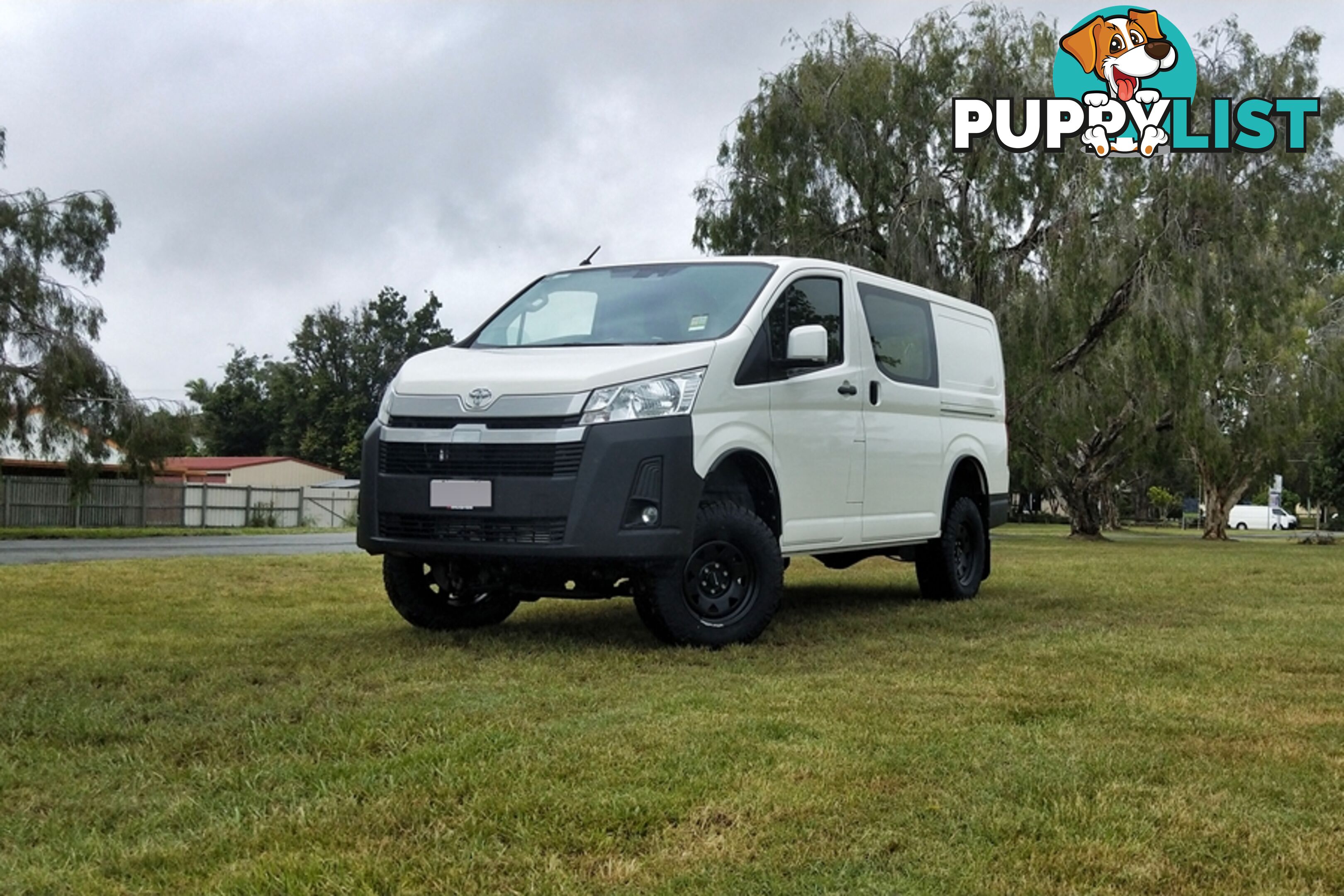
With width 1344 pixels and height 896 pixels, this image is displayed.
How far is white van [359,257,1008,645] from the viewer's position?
22.8 feet

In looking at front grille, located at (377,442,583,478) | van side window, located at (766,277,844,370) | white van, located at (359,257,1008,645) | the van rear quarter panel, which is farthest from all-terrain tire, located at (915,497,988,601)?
front grille, located at (377,442,583,478)

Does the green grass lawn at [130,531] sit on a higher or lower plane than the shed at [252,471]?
lower

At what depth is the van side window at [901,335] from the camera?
9109 millimetres

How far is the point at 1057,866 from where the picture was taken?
3342 millimetres

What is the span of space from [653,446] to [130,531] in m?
32.0

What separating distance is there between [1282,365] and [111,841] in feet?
116

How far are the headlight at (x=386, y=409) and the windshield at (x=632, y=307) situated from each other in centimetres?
82

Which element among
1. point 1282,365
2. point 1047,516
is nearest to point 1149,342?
point 1282,365

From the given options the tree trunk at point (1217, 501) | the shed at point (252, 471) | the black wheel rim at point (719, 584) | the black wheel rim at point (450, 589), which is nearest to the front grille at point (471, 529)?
the black wheel rim at point (450, 589)

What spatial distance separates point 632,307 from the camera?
809 cm

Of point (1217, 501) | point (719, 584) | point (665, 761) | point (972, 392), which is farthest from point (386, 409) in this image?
point (1217, 501)

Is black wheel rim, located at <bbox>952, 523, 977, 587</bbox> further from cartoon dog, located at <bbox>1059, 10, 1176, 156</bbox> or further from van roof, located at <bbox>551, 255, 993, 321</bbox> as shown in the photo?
cartoon dog, located at <bbox>1059, 10, 1176, 156</bbox>

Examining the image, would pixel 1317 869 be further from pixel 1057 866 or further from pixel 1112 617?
pixel 1112 617

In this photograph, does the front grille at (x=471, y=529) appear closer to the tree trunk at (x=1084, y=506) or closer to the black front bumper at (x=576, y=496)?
the black front bumper at (x=576, y=496)
